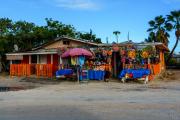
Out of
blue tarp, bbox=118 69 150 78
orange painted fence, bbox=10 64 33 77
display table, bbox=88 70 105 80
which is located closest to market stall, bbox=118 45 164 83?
blue tarp, bbox=118 69 150 78

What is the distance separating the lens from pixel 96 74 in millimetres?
29453

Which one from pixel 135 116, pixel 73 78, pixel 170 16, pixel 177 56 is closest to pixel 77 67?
pixel 73 78

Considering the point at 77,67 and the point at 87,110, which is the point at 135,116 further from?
the point at 77,67

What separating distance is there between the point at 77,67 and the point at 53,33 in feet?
63.4

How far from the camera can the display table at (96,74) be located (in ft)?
96.3

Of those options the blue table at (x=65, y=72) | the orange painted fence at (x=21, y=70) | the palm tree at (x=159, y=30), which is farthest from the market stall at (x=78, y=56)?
the palm tree at (x=159, y=30)

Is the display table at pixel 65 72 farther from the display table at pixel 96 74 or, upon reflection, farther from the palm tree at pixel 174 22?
the palm tree at pixel 174 22

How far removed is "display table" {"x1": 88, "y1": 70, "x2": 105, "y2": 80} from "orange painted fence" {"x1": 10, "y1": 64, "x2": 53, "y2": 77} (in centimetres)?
620

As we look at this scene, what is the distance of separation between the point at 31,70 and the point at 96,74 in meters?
9.51

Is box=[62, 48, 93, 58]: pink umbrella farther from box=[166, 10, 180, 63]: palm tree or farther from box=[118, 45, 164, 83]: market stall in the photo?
box=[166, 10, 180, 63]: palm tree

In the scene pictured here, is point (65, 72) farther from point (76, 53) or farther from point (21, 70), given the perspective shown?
point (21, 70)

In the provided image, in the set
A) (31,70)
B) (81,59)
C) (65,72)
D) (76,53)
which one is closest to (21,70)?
(31,70)

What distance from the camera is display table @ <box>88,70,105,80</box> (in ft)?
96.3

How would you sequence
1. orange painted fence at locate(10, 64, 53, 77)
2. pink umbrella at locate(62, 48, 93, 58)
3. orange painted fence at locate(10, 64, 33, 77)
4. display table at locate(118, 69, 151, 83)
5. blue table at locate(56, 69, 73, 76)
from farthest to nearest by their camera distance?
orange painted fence at locate(10, 64, 33, 77) < orange painted fence at locate(10, 64, 53, 77) < blue table at locate(56, 69, 73, 76) < pink umbrella at locate(62, 48, 93, 58) < display table at locate(118, 69, 151, 83)
